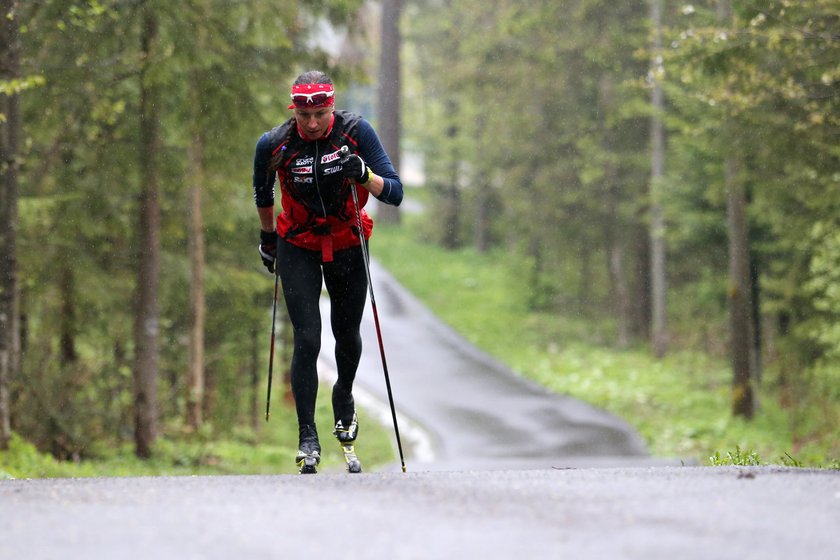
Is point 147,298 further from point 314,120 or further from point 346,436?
point 314,120

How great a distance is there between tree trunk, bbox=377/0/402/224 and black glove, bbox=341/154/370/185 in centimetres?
4074

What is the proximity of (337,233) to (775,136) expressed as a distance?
9513 millimetres

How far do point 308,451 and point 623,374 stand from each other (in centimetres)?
2127

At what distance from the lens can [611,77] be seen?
31.6 metres

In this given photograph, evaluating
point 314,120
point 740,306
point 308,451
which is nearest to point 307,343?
point 308,451

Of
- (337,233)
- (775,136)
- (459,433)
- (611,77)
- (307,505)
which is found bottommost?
(459,433)

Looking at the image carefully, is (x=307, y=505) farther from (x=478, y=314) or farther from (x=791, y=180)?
(x=478, y=314)

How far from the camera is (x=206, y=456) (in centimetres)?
1642

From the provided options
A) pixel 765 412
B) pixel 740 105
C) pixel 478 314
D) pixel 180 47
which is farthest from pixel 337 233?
pixel 478 314

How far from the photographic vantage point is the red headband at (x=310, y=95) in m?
6.86

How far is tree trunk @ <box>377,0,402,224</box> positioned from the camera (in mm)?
47781

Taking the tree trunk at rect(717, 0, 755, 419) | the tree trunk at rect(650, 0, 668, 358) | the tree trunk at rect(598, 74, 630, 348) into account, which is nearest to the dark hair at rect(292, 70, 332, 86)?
the tree trunk at rect(717, 0, 755, 419)

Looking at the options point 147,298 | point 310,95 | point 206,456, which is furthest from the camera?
point 206,456

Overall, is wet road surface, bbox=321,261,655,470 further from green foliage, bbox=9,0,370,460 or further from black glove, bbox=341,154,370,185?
black glove, bbox=341,154,370,185
